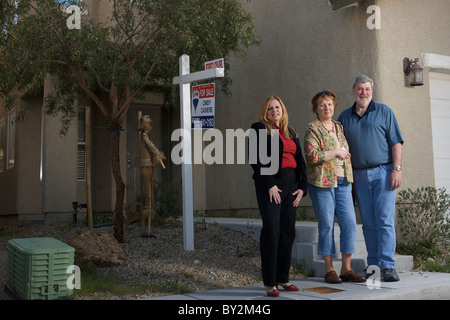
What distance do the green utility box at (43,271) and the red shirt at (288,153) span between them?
77.9 inches

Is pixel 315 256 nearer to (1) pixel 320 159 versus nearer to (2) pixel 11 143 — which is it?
(1) pixel 320 159

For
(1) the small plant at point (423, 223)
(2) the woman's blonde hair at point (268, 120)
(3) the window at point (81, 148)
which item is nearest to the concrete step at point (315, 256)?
(1) the small plant at point (423, 223)

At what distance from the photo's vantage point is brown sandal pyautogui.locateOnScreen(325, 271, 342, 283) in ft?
14.8

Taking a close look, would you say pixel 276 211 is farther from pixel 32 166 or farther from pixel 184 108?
pixel 32 166

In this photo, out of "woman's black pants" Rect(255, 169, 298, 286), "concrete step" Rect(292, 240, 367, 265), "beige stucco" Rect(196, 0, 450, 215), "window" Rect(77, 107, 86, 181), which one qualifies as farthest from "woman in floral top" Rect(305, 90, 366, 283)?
"window" Rect(77, 107, 86, 181)

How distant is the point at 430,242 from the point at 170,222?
3.92m

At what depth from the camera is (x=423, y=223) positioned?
239 inches

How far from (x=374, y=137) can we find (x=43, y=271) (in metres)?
3.22

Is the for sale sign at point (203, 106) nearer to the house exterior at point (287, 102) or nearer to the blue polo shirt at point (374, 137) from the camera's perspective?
the house exterior at point (287, 102)

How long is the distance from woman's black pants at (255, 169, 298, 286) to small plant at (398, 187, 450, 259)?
256 centimetres

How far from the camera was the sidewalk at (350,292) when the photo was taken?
3953 mm

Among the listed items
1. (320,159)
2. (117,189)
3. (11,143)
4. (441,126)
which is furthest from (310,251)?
(11,143)

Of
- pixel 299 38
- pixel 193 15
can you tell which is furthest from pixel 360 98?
pixel 299 38

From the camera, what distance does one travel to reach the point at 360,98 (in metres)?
4.68
